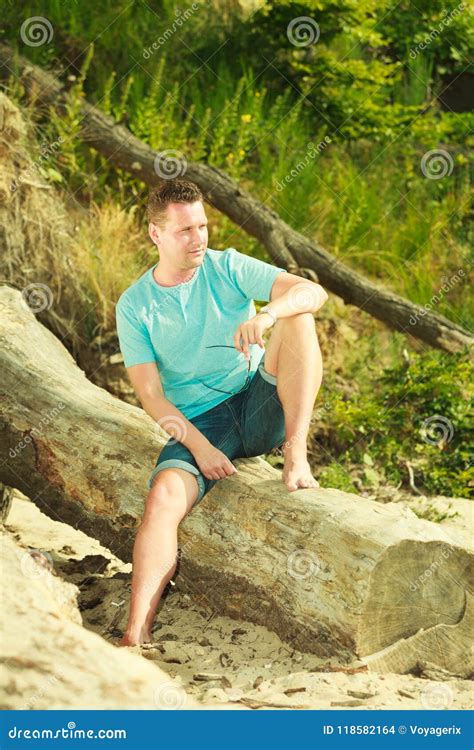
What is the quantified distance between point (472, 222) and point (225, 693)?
7.06m

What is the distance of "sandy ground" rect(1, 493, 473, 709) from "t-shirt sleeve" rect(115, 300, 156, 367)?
3.48ft

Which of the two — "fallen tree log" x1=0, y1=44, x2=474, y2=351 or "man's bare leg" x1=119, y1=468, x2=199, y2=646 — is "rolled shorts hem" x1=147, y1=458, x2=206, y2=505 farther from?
"fallen tree log" x1=0, y1=44, x2=474, y2=351

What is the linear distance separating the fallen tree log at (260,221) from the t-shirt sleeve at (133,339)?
11.7 feet

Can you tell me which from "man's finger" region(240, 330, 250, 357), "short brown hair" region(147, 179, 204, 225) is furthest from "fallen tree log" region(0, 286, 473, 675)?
"short brown hair" region(147, 179, 204, 225)

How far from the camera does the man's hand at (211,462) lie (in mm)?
4004

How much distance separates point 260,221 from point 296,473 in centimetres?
418

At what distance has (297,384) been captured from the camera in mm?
4012

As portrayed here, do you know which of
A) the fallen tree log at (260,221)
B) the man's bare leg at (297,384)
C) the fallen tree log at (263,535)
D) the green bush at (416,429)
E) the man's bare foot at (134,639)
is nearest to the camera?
the fallen tree log at (263,535)

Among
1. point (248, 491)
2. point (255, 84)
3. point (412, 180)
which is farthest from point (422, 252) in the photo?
point (248, 491)

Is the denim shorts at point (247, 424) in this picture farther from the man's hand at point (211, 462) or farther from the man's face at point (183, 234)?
the man's face at point (183, 234)

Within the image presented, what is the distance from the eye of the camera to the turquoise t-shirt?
13.6 feet

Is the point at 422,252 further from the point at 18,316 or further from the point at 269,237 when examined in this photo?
the point at 18,316

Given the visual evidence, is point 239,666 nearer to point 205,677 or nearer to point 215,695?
point 205,677

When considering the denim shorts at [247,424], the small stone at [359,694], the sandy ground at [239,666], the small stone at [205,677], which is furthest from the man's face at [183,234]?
the small stone at [359,694]
